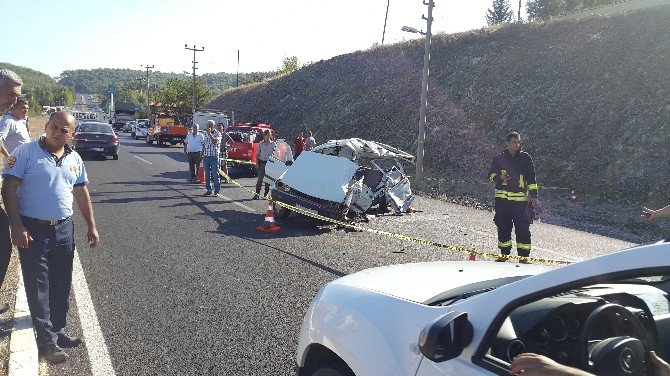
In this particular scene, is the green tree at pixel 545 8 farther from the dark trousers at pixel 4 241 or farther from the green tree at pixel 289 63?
the dark trousers at pixel 4 241

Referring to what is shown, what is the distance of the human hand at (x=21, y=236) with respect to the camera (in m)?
4.12

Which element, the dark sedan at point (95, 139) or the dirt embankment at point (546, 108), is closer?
the dirt embankment at point (546, 108)

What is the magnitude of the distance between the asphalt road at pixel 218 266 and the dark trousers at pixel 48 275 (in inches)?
11.8

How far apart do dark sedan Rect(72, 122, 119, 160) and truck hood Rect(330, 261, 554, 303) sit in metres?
22.1

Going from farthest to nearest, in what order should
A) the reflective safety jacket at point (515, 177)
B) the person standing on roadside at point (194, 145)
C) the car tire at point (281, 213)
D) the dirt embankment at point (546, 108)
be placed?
1. the dirt embankment at point (546, 108)
2. the person standing on roadside at point (194, 145)
3. the car tire at point (281, 213)
4. the reflective safety jacket at point (515, 177)

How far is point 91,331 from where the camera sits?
4.91m

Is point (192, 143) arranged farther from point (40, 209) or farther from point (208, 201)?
point (40, 209)

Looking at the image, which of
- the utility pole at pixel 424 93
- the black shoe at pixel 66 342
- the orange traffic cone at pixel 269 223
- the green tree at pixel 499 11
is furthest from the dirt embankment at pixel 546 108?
the green tree at pixel 499 11

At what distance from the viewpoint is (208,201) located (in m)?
13.3

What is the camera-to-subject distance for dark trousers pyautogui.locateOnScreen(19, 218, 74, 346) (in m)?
4.30

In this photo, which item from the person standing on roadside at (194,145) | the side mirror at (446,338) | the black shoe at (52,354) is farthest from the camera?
the person standing on roadside at (194,145)

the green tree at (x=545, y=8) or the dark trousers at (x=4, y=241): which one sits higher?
the green tree at (x=545, y=8)

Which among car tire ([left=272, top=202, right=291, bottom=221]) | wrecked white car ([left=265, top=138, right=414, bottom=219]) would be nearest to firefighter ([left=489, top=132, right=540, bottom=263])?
wrecked white car ([left=265, top=138, right=414, bottom=219])

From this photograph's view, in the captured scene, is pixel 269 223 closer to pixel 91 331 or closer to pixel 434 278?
pixel 91 331
